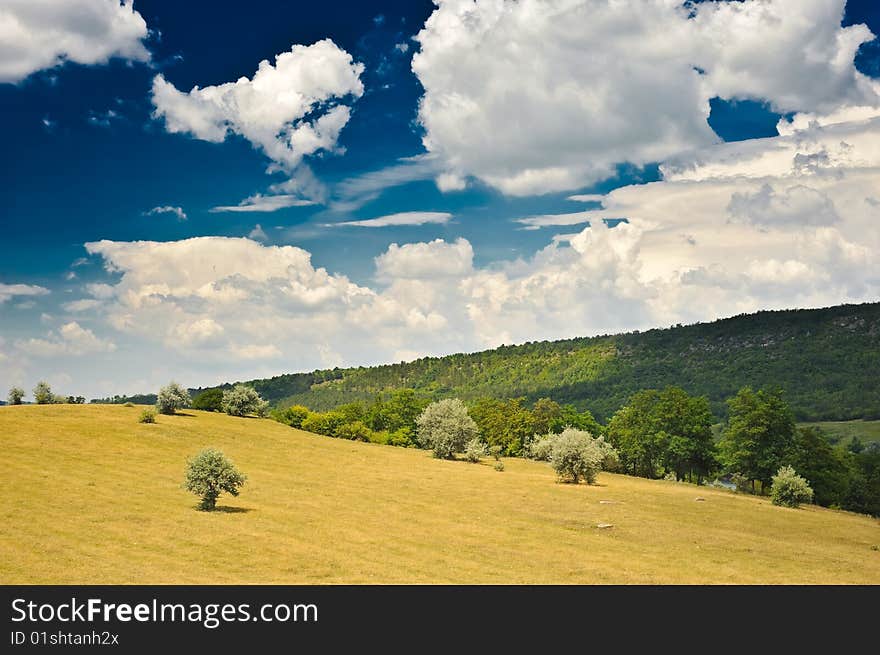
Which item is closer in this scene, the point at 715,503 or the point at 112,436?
the point at 715,503

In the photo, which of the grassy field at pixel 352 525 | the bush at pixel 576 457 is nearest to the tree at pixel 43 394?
the grassy field at pixel 352 525

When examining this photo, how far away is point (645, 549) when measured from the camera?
44219mm

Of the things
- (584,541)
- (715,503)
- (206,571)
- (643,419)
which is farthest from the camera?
(643,419)

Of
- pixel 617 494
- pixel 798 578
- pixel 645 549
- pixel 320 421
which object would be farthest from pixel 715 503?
pixel 320 421

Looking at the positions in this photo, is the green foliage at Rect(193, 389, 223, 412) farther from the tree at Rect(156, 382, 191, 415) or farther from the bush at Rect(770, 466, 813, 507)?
the bush at Rect(770, 466, 813, 507)

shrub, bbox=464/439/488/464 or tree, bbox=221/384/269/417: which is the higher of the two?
tree, bbox=221/384/269/417

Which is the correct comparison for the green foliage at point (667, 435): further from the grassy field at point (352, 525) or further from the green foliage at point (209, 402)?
the green foliage at point (209, 402)

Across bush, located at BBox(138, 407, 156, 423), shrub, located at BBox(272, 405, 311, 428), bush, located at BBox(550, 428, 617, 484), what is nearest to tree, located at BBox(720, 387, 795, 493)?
bush, located at BBox(550, 428, 617, 484)

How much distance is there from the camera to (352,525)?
157 feet

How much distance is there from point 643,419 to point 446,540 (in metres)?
72.4

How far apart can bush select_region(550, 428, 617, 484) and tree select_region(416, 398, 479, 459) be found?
86.8 ft

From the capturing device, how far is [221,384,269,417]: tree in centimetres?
11475
